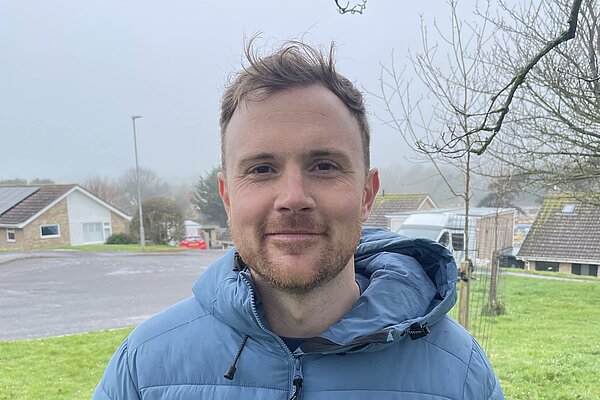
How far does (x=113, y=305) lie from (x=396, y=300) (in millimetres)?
9965

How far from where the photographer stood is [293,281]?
1.28 meters

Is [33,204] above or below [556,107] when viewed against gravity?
below

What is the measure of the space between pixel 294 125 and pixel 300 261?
40cm

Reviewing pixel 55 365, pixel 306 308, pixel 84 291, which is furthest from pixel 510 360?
pixel 84 291

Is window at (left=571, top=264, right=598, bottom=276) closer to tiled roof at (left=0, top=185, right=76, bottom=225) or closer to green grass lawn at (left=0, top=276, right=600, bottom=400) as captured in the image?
green grass lawn at (left=0, top=276, right=600, bottom=400)

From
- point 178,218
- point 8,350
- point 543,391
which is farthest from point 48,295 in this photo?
point 178,218

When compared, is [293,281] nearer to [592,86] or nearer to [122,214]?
[592,86]

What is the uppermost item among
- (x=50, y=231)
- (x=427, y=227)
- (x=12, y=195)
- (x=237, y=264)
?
(x=237, y=264)

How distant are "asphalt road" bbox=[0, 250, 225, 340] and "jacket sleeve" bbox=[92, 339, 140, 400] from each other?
7.35 metres

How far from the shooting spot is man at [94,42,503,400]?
127 centimetres

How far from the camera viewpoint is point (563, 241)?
22.5 metres

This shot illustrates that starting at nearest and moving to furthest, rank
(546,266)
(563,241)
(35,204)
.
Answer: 1. (563,241)
2. (546,266)
3. (35,204)

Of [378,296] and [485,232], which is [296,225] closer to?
[378,296]

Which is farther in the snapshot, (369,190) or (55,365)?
(55,365)
